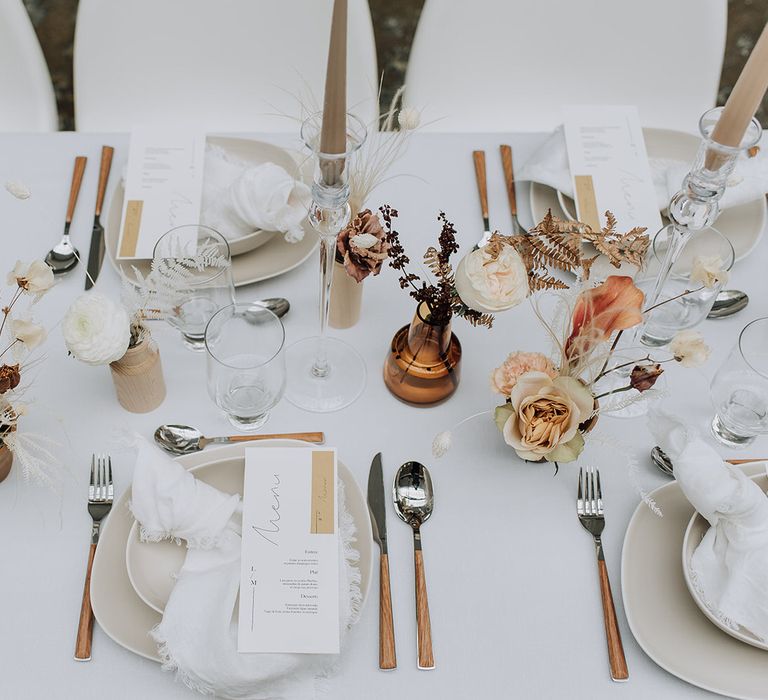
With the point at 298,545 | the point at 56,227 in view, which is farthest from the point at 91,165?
the point at 298,545

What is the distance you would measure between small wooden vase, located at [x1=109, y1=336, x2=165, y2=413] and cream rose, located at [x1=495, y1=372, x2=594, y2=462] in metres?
0.47

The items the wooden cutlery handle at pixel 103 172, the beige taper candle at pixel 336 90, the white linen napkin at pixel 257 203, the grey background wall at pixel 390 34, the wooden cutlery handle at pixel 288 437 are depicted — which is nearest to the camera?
the beige taper candle at pixel 336 90

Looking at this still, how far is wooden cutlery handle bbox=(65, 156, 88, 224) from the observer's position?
126 cm

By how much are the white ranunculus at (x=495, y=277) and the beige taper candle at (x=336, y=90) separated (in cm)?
18

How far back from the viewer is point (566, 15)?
1661mm

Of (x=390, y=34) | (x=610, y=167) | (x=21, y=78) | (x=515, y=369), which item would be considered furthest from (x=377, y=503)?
(x=390, y=34)

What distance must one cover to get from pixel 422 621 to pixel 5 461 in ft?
1.85

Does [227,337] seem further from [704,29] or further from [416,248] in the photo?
[704,29]

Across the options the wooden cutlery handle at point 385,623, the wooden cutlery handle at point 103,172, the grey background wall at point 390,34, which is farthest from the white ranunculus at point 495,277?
the grey background wall at point 390,34

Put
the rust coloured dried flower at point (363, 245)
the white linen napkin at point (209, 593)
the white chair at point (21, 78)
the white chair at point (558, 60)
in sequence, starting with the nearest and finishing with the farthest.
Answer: the white linen napkin at point (209, 593) → the rust coloured dried flower at point (363, 245) → the white chair at point (21, 78) → the white chair at point (558, 60)

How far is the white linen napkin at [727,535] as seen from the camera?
0.89 m

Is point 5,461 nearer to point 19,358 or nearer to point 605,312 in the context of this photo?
point 19,358

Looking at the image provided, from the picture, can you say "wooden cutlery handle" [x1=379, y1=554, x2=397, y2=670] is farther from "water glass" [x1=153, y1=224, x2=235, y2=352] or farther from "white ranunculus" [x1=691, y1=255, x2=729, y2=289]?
"white ranunculus" [x1=691, y1=255, x2=729, y2=289]

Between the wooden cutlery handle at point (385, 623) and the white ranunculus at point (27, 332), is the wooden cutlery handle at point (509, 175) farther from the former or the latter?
the white ranunculus at point (27, 332)
